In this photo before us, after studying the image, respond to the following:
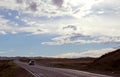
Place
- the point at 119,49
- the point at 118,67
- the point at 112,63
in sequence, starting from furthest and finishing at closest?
the point at 119,49 < the point at 112,63 < the point at 118,67

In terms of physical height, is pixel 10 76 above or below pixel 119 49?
→ below

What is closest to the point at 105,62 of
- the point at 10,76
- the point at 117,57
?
the point at 117,57

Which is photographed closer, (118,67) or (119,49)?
(118,67)

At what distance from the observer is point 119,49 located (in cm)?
7250

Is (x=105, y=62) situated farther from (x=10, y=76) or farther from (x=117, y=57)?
(x=10, y=76)

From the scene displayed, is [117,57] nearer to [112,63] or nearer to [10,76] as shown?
[112,63]

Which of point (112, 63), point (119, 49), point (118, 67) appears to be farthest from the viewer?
point (119, 49)

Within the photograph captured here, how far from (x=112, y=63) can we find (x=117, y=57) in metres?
2.37

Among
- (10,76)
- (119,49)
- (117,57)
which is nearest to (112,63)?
(117,57)

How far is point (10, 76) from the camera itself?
61.2 m

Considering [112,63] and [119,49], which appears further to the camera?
[119,49]

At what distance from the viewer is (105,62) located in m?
66.3

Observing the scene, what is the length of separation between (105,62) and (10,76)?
18375mm

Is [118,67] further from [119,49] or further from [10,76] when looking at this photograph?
[10,76]
